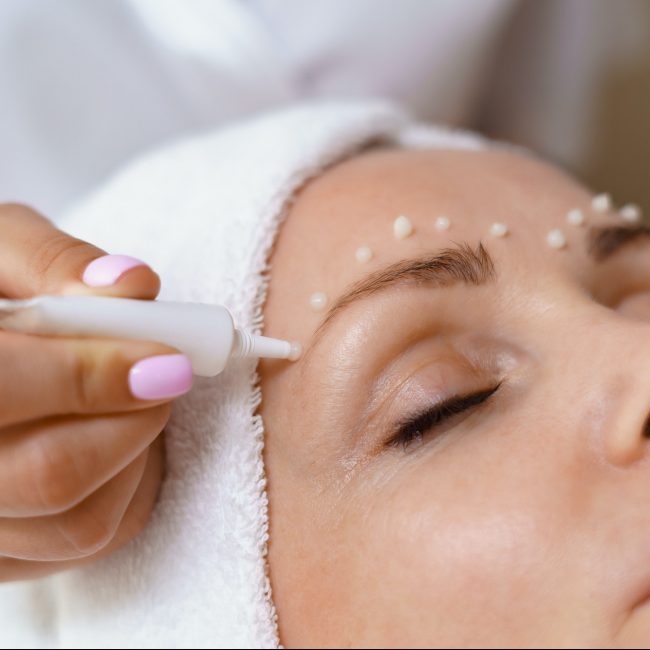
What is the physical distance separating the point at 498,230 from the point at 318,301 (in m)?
0.22

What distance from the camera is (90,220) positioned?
3.34 ft

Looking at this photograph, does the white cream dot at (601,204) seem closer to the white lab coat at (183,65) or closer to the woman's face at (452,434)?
the woman's face at (452,434)

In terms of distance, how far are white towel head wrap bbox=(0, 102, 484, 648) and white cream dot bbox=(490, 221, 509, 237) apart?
25 centimetres

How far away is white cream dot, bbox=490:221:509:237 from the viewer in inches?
33.0

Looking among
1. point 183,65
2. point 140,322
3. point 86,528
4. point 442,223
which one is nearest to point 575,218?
point 442,223

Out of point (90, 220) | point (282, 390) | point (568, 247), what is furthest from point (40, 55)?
point (568, 247)

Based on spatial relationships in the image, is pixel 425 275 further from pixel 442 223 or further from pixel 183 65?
pixel 183 65

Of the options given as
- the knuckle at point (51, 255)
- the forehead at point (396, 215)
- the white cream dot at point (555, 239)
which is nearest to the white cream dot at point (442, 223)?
the forehead at point (396, 215)

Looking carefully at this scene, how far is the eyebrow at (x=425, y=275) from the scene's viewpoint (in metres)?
0.78

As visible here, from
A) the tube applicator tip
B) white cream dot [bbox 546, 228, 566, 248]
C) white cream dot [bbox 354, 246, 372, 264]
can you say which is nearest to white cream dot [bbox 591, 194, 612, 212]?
white cream dot [bbox 546, 228, 566, 248]

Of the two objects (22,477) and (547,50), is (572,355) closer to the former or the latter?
(22,477)

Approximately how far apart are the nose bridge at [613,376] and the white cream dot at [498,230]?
0.41ft

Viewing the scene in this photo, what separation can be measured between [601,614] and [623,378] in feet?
0.75

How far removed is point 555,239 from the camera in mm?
862
